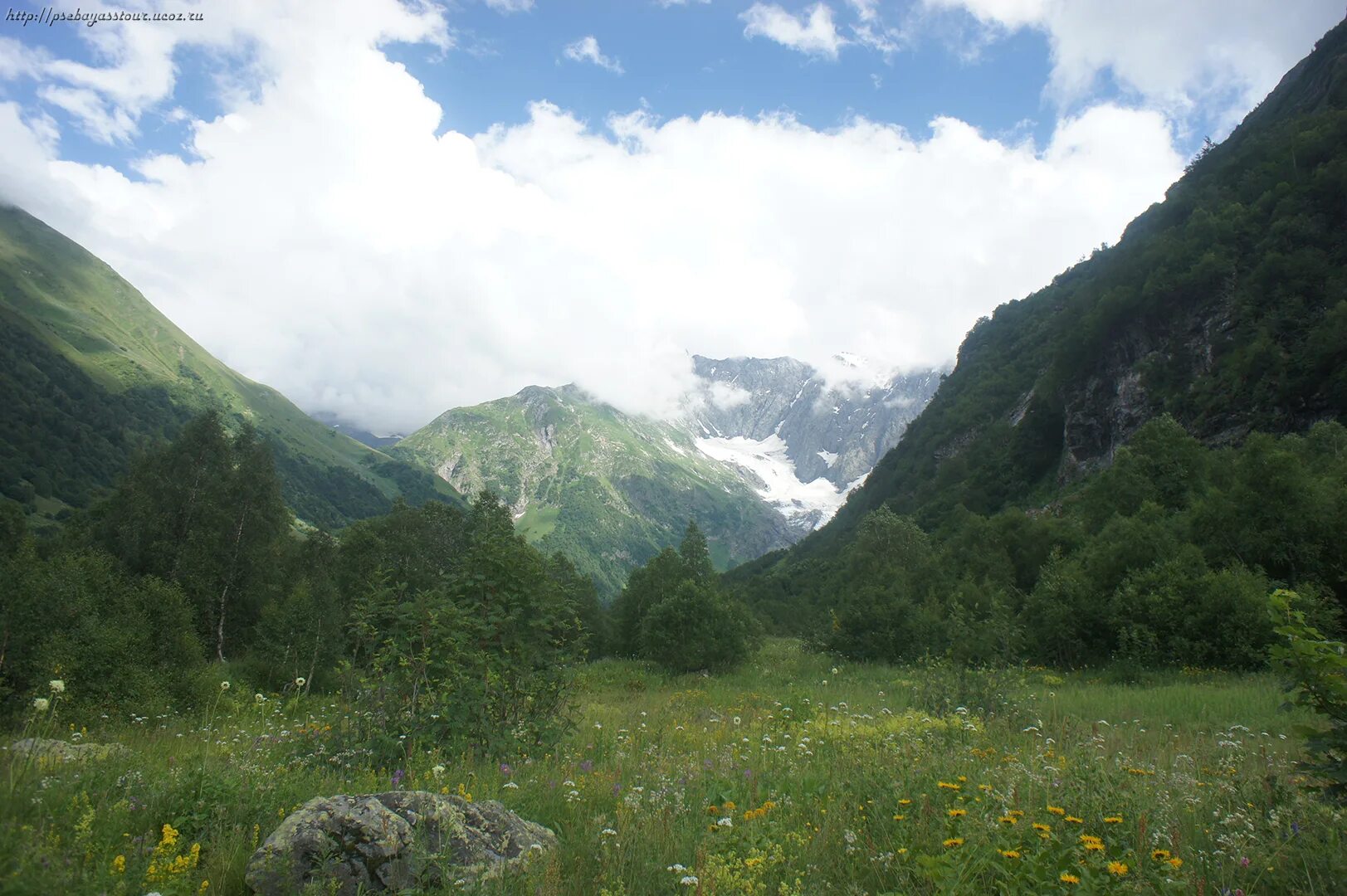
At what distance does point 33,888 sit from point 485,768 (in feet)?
16.0

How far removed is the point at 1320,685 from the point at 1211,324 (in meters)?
63.4

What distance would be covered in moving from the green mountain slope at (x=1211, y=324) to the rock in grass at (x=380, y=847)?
54.9m

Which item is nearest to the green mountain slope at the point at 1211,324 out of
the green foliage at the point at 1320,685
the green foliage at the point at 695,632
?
the green foliage at the point at 695,632

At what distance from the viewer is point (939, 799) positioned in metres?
5.57

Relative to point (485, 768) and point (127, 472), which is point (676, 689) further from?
point (127, 472)

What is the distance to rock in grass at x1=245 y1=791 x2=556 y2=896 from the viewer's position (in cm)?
421

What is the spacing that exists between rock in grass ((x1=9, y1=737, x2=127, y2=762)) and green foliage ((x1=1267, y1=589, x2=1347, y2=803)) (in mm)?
9451

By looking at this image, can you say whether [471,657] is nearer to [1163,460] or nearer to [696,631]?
[696,631]

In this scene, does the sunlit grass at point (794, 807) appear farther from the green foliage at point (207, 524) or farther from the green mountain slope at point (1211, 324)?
the green mountain slope at point (1211, 324)

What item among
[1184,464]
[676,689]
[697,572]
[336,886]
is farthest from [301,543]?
[1184,464]

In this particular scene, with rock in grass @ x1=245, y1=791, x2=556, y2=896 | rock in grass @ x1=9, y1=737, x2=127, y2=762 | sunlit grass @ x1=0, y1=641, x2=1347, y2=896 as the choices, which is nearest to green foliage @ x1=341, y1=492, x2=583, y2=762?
sunlit grass @ x1=0, y1=641, x2=1347, y2=896

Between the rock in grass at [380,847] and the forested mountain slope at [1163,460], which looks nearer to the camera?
the rock in grass at [380,847]

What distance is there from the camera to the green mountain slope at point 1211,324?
45.2 metres

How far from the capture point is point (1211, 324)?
52.7 m
